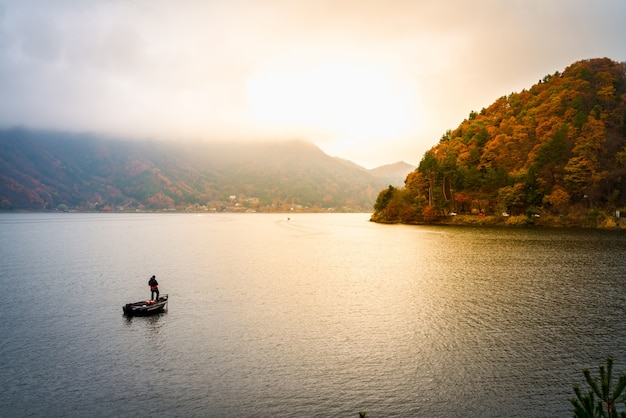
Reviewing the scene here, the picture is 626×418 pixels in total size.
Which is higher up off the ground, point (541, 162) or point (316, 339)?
point (541, 162)

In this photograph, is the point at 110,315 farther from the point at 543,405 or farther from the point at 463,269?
the point at 463,269

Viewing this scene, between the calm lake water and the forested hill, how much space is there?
235 feet

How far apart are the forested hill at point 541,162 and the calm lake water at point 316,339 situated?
235 ft

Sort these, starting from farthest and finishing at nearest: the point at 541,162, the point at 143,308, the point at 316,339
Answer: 1. the point at 541,162
2. the point at 143,308
3. the point at 316,339

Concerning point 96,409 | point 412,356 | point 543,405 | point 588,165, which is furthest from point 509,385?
point 588,165

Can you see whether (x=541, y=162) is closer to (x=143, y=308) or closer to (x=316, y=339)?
(x=316, y=339)

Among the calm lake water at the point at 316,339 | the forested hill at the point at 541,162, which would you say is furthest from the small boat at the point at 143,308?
the forested hill at the point at 541,162

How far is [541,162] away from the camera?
13650cm

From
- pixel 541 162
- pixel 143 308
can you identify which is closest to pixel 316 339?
pixel 143 308

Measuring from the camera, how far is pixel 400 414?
21.2 meters

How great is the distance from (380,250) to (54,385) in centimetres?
7665

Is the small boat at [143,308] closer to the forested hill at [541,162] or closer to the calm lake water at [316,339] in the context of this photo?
the calm lake water at [316,339]

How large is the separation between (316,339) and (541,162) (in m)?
139

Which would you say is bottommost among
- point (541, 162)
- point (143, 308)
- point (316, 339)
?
point (316, 339)
